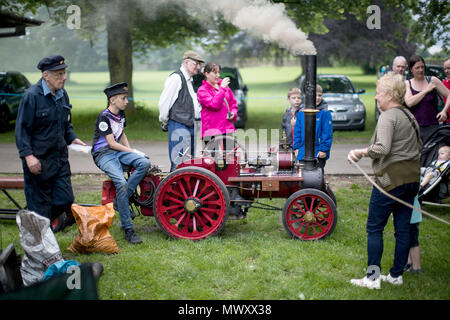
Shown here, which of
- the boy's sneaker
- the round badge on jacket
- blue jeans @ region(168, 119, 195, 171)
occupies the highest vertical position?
the round badge on jacket

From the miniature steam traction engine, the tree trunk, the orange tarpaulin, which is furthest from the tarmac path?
the tree trunk

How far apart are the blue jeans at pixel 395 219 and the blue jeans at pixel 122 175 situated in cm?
237

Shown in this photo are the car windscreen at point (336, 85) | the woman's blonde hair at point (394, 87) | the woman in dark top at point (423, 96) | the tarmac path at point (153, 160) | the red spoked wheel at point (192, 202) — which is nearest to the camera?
the woman's blonde hair at point (394, 87)

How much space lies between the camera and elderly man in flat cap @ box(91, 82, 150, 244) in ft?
16.4

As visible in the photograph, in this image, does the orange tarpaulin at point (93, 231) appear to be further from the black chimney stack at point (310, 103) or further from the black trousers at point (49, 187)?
the black chimney stack at point (310, 103)

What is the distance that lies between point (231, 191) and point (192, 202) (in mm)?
452

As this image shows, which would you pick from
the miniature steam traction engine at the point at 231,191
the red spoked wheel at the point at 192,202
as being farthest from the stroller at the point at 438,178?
the red spoked wheel at the point at 192,202

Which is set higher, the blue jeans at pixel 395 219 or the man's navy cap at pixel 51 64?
the man's navy cap at pixel 51 64

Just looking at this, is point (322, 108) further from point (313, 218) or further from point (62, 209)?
point (62, 209)

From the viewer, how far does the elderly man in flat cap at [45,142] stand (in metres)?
4.28

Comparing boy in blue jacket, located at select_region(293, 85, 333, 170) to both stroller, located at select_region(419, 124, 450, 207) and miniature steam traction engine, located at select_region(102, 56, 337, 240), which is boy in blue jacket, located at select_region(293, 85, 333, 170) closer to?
miniature steam traction engine, located at select_region(102, 56, 337, 240)

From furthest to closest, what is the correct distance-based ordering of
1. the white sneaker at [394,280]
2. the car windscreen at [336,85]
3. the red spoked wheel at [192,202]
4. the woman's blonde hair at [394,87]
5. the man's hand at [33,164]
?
the car windscreen at [336,85] < the red spoked wheel at [192,202] < the man's hand at [33,164] < the white sneaker at [394,280] < the woman's blonde hair at [394,87]

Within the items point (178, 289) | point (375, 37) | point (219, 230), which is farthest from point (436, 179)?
point (375, 37)

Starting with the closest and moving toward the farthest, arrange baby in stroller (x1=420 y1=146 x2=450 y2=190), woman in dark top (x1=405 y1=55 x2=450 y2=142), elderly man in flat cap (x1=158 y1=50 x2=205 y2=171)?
1. elderly man in flat cap (x1=158 y1=50 x2=205 y2=171)
2. woman in dark top (x1=405 y1=55 x2=450 y2=142)
3. baby in stroller (x1=420 y1=146 x2=450 y2=190)
